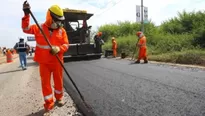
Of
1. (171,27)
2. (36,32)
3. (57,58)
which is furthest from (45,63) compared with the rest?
(171,27)

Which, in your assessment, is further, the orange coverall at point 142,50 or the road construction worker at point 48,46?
the orange coverall at point 142,50

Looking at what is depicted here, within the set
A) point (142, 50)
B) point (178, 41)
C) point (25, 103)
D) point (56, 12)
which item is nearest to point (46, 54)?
point (56, 12)

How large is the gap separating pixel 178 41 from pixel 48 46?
13.7 m

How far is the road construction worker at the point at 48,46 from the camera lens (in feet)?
15.3

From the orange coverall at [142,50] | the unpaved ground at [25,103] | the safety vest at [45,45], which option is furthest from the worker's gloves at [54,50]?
the orange coverall at [142,50]

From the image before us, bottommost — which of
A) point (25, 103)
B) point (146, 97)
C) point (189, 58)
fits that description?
point (25, 103)

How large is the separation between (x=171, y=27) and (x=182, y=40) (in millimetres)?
5083

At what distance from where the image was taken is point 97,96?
228 inches

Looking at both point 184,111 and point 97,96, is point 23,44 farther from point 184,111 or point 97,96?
point 184,111

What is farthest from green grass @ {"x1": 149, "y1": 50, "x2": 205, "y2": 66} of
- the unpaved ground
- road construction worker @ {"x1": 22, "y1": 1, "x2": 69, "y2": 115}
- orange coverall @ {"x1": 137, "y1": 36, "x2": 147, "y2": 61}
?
road construction worker @ {"x1": 22, "y1": 1, "x2": 69, "y2": 115}

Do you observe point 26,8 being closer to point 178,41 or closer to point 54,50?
point 54,50

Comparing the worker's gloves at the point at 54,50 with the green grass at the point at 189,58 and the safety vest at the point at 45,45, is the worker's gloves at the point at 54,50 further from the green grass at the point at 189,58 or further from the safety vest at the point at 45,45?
the green grass at the point at 189,58

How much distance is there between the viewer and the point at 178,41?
17.2 m

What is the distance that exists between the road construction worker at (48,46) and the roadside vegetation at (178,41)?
27.1 feet
